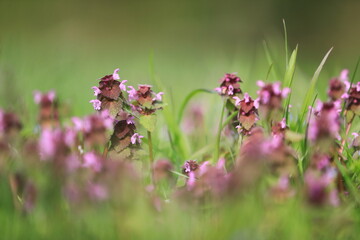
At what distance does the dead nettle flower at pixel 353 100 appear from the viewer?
1.93 m

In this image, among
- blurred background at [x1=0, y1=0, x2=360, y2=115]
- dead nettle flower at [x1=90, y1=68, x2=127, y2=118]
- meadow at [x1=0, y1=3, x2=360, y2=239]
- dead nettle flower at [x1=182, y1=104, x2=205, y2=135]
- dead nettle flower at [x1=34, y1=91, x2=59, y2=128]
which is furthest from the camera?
blurred background at [x1=0, y1=0, x2=360, y2=115]

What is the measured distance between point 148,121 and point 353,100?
28.8 inches

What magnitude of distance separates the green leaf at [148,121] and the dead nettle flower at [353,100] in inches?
27.0

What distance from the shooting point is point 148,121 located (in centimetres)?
183

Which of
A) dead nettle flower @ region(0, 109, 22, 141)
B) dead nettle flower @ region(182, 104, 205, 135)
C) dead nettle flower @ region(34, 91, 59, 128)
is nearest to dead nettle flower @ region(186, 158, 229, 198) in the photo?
dead nettle flower @ region(0, 109, 22, 141)

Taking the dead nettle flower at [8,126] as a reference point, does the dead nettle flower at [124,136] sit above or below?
below

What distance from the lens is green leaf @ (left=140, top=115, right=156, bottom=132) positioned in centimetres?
182

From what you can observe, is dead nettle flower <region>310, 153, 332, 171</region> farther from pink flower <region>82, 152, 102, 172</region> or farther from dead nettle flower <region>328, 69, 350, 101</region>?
pink flower <region>82, 152, 102, 172</region>

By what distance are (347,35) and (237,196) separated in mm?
13858

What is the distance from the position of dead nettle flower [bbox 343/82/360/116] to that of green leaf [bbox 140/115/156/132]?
0.69 m

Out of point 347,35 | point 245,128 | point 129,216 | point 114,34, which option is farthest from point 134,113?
point 114,34

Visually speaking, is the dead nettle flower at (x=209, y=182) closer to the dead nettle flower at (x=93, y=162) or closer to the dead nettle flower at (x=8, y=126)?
the dead nettle flower at (x=93, y=162)

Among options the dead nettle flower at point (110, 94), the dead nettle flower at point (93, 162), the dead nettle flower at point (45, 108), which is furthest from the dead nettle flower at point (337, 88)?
the dead nettle flower at point (45, 108)

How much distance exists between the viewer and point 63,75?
14.1 feet
